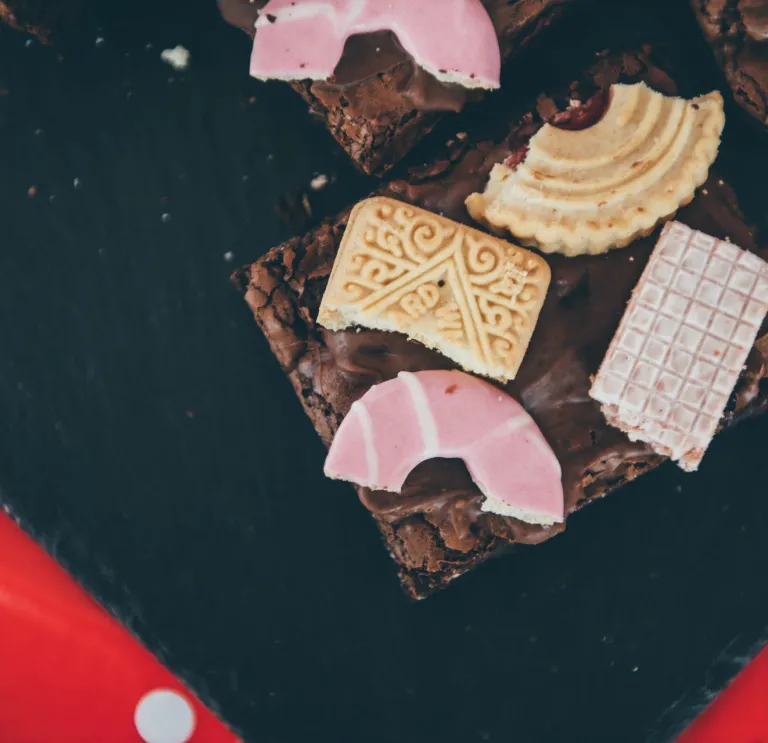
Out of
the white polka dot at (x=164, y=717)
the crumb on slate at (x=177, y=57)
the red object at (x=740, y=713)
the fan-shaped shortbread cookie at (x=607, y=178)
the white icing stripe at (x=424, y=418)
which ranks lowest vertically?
the red object at (x=740, y=713)

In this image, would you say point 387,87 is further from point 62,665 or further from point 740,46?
point 62,665

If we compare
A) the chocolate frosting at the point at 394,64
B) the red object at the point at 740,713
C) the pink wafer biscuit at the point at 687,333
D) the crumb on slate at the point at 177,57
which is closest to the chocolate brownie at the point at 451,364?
the pink wafer biscuit at the point at 687,333

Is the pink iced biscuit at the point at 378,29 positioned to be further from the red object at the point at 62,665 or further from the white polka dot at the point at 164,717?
the white polka dot at the point at 164,717

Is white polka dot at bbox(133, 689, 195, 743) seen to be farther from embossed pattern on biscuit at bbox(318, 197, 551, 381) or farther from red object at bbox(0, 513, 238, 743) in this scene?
embossed pattern on biscuit at bbox(318, 197, 551, 381)

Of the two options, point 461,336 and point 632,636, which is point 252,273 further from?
point 632,636

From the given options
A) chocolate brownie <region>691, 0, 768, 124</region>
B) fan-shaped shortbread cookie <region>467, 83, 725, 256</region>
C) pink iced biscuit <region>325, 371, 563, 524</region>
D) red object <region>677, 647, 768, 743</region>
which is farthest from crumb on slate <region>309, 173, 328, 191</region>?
red object <region>677, 647, 768, 743</region>

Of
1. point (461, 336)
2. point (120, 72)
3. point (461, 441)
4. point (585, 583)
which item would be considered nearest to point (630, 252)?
point (461, 336)
